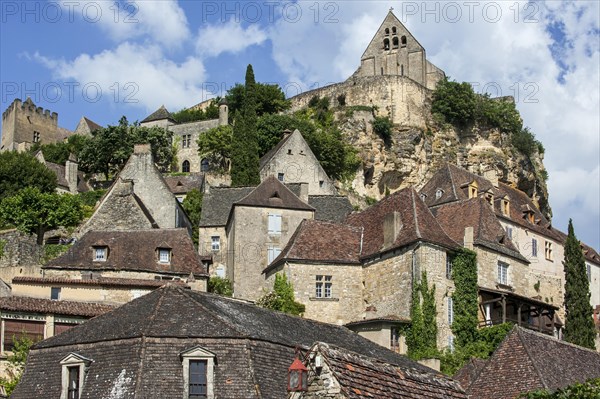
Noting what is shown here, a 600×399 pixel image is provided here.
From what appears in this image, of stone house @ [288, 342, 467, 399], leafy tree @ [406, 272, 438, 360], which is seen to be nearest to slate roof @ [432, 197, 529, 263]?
leafy tree @ [406, 272, 438, 360]

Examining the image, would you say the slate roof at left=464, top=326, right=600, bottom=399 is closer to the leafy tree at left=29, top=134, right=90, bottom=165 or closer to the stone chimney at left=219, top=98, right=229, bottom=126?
the stone chimney at left=219, top=98, right=229, bottom=126

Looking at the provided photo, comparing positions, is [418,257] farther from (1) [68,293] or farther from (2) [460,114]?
(2) [460,114]

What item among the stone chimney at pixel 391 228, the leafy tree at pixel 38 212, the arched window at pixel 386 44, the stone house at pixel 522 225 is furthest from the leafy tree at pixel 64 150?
the stone chimney at pixel 391 228

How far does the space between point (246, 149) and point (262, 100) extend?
1837cm

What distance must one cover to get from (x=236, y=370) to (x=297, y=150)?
50348 millimetres

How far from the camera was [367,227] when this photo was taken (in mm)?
62969

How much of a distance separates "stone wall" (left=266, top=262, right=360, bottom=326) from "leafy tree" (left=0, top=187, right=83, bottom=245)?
21252 mm

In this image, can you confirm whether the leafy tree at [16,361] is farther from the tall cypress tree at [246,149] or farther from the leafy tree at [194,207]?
the tall cypress tree at [246,149]

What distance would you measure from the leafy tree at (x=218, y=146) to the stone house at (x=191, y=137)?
118 cm

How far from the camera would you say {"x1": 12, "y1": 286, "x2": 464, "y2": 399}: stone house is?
3241 cm

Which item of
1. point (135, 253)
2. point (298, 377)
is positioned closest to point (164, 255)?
point (135, 253)

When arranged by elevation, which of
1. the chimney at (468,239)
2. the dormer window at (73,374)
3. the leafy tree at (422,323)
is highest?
the chimney at (468,239)

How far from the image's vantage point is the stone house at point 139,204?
7006 centimetres

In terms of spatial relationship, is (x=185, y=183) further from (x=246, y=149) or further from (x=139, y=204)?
(x=139, y=204)
